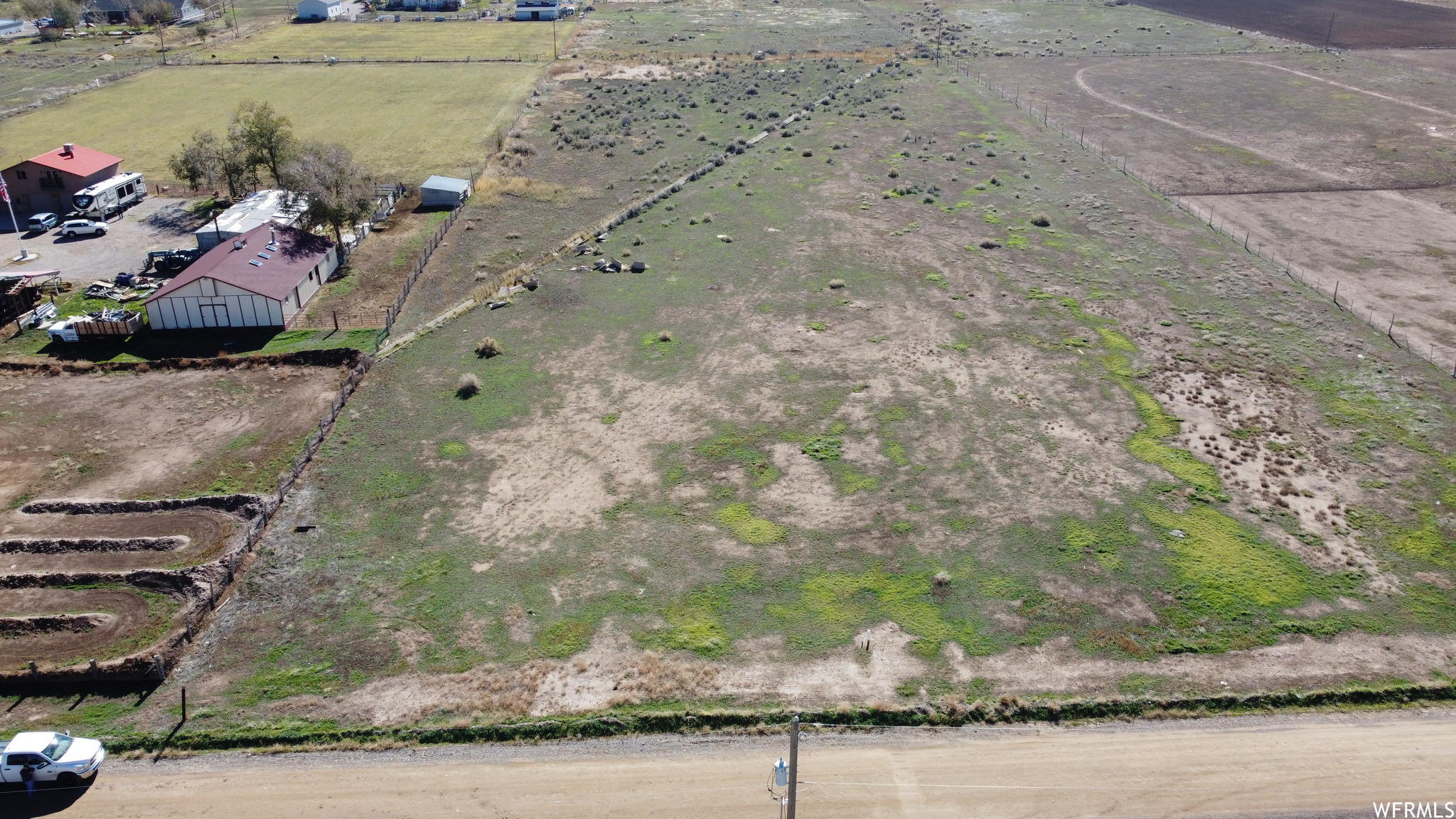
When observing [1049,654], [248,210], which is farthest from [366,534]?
[248,210]

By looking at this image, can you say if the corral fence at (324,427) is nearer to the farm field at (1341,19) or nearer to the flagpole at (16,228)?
the flagpole at (16,228)

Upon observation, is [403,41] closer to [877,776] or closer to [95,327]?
[95,327]

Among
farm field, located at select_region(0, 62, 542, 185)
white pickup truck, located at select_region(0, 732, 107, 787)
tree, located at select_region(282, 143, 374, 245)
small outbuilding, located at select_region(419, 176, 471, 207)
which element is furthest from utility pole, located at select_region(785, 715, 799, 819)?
farm field, located at select_region(0, 62, 542, 185)

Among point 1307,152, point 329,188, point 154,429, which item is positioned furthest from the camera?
point 1307,152

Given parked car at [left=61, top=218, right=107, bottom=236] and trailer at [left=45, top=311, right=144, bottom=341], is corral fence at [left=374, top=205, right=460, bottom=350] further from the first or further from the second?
parked car at [left=61, top=218, right=107, bottom=236]

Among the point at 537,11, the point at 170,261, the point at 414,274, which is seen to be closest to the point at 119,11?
the point at 537,11
